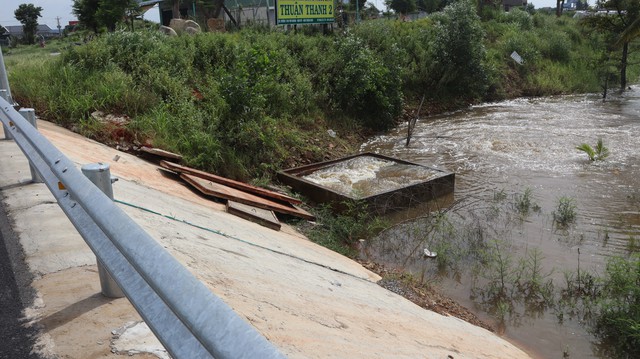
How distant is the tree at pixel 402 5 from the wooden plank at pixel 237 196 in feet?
155

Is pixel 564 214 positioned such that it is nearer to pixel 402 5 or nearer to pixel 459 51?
pixel 459 51

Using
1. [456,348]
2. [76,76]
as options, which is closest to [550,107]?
[76,76]

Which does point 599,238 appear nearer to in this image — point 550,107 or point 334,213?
point 334,213

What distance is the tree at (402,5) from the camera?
174 ft

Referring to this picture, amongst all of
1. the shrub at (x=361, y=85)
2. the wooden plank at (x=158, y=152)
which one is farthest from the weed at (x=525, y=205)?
the shrub at (x=361, y=85)

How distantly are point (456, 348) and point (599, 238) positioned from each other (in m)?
5.40

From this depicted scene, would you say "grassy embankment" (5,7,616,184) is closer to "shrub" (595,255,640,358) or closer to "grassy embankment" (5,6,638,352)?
"grassy embankment" (5,6,638,352)

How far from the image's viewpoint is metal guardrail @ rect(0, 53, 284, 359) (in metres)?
1.25

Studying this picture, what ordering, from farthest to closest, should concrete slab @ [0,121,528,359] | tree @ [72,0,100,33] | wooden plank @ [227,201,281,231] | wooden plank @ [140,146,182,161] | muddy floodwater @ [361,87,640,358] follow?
tree @ [72,0,100,33]
wooden plank @ [140,146,182,161]
wooden plank @ [227,201,281,231]
muddy floodwater @ [361,87,640,358]
concrete slab @ [0,121,528,359]

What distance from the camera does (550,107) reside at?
74.8 feet

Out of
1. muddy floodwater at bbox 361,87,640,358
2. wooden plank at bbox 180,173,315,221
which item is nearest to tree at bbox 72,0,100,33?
muddy floodwater at bbox 361,87,640,358

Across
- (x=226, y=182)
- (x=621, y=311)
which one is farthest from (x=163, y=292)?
(x=226, y=182)

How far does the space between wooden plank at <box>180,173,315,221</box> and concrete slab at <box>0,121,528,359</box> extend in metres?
1.25

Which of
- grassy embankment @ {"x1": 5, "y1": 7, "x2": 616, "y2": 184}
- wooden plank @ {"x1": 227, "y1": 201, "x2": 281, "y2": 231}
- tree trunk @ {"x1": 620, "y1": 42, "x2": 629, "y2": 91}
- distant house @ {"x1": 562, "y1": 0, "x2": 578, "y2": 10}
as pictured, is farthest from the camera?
distant house @ {"x1": 562, "y1": 0, "x2": 578, "y2": 10}
